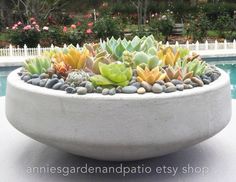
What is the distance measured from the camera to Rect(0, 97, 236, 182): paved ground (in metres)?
2.94

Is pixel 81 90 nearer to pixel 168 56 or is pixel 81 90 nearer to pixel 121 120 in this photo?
pixel 121 120

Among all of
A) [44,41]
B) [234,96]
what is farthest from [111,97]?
[44,41]

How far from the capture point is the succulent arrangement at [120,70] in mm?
2701

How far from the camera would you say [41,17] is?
620 inches

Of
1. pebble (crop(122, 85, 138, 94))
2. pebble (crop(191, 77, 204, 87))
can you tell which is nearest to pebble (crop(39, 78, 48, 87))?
pebble (crop(122, 85, 138, 94))

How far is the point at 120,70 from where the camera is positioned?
2713 millimetres

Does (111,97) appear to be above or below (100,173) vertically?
above

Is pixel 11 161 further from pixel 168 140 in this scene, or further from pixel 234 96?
pixel 234 96

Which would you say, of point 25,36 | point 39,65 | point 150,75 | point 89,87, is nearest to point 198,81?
point 150,75

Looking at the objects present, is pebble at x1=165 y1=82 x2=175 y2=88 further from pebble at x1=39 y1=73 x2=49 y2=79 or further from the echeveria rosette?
pebble at x1=39 y1=73 x2=49 y2=79

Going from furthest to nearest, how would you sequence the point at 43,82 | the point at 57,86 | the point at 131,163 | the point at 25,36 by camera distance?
the point at 25,36
the point at 131,163
the point at 43,82
the point at 57,86

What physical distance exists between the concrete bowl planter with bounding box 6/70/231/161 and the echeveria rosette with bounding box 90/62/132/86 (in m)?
0.14

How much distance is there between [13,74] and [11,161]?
0.64 metres

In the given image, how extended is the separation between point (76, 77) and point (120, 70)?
29 cm
